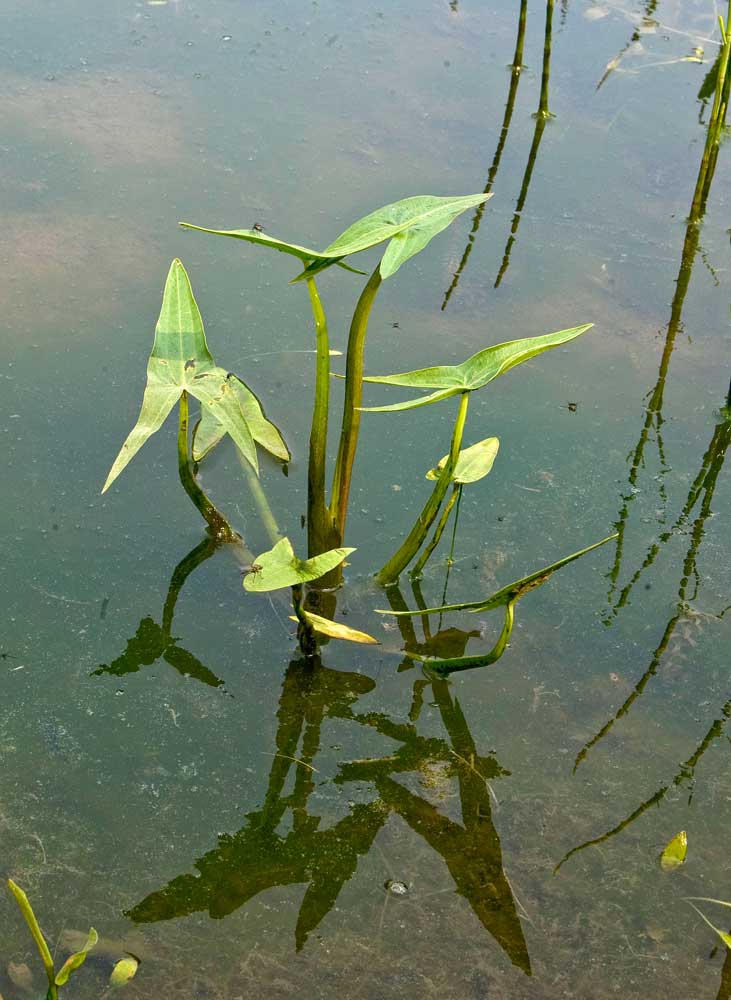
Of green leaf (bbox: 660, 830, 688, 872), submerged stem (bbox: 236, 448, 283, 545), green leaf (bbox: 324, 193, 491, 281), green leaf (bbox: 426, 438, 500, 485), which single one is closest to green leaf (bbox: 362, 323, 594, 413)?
green leaf (bbox: 324, 193, 491, 281)

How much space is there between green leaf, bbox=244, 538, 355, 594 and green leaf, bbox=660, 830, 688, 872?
0.62 meters

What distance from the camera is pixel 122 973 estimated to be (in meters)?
1.42

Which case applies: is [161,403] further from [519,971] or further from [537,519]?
[519,971]

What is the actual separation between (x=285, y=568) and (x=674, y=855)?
69cm

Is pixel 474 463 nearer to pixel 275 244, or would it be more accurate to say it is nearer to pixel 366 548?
pixel 366 548

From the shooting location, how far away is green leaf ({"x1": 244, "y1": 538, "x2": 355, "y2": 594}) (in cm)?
163

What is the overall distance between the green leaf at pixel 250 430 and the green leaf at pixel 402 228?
51 cm

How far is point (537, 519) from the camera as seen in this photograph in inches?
83.4

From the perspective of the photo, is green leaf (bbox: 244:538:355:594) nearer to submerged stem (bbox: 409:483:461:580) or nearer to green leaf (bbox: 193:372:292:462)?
submerged stem (bbox: 409:483:461:580)

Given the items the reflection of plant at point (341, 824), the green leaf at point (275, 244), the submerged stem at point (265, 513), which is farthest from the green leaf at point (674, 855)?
the green leaf at point (275, 244)

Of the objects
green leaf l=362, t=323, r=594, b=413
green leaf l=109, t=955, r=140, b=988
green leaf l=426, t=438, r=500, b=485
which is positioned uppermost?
green leaf l=362, t=323, r=594, b=413

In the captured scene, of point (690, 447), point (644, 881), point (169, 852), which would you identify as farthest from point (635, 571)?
point (169, 852)

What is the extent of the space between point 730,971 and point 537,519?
2.82ft

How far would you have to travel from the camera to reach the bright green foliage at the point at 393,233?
1.53 meters
